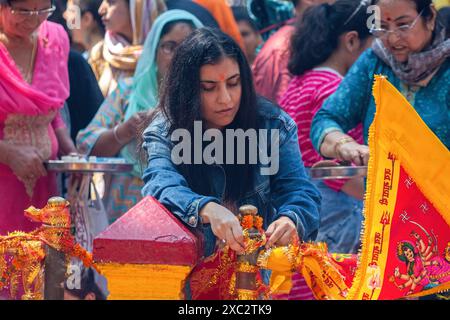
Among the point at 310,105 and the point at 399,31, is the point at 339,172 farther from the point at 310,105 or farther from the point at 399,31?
the point at 310,105

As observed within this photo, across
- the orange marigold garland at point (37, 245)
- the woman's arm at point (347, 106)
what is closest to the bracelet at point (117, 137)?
the woman's arm at point (347, 106)

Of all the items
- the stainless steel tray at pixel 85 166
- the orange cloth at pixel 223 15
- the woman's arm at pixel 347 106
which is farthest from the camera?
the orange cloth at pixel 223 15

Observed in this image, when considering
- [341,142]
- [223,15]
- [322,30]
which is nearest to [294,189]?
[341,142]

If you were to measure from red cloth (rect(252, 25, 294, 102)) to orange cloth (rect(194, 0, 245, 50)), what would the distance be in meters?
0.20

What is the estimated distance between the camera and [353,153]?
12.4 feet

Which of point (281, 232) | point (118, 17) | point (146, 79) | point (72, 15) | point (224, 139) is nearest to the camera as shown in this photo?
point (281, 232)

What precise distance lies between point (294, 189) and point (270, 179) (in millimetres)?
90

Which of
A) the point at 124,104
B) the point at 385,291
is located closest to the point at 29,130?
the point at 124,104

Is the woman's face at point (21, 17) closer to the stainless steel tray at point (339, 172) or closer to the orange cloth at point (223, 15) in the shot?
the stainless steel tray at point (339, 172)

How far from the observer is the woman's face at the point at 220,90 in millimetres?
3166

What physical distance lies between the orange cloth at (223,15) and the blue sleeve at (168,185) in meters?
2.38

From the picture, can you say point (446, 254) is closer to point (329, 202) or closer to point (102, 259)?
point (102, 259)

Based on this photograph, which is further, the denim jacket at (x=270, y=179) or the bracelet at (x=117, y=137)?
the bracelet at (x=117, y=137)
